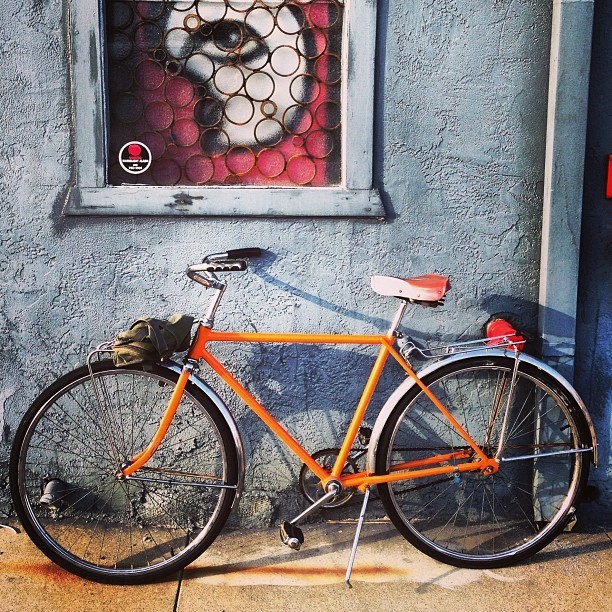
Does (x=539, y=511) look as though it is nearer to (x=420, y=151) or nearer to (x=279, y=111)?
(x=420, y=151)

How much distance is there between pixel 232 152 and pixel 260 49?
54cm

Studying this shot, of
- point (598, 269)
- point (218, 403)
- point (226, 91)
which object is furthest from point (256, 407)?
point (598, 269)

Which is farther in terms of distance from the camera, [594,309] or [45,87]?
[594,309]

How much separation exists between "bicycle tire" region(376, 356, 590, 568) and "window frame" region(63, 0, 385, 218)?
1087 mm

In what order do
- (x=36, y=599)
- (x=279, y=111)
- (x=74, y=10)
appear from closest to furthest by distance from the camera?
(x=36, y=599) → (x=74, y=10) → (x=279, y=111)

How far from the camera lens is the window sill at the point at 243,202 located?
13.1ft

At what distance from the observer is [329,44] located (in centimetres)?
405

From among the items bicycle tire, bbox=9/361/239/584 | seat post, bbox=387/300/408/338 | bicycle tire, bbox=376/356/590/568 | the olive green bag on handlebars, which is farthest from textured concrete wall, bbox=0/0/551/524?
the olive green bag on handlebars

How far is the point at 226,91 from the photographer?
4090 mm

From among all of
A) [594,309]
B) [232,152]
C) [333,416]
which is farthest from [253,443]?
[594,309]

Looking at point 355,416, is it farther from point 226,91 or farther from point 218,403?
point 226,91

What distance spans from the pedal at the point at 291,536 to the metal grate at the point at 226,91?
174 cm

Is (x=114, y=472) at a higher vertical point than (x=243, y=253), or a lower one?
lower

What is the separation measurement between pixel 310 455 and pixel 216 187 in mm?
1468
